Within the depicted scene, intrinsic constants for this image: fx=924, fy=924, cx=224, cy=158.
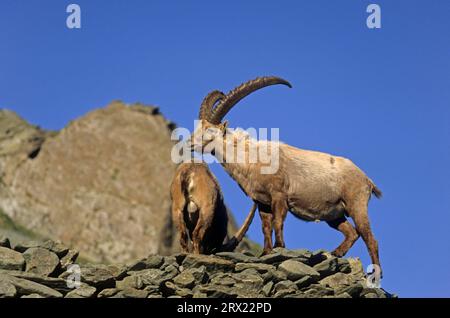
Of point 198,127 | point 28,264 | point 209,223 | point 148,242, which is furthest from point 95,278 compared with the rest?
point 148,242

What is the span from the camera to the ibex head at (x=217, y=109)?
23.9m

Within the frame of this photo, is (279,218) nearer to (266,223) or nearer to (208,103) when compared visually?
(266,223)

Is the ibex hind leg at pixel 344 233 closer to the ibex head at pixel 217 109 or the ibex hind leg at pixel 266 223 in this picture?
the ibex hind leg at pixel 266 223

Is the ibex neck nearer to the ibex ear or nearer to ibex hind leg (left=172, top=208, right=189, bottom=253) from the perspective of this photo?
the ibex ear

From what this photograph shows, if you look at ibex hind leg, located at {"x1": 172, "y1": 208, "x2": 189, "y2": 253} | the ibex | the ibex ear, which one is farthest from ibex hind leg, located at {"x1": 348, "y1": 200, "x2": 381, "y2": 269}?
ibex hind leg, located at {"x1": 172, "y1": 208, "x2": 189, "y2": 253}

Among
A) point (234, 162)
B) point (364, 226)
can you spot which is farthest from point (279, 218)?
point (364, 226)

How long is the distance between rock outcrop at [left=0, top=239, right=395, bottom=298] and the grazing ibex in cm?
159

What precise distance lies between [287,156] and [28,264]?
7269mm

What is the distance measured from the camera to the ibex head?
2391cm

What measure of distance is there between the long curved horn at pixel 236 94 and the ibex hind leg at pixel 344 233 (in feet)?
13.0

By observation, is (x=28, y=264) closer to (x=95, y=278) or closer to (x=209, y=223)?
(x=95, y=278)

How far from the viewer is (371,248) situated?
75.5 ft

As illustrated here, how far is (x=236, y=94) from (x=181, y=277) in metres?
5.85

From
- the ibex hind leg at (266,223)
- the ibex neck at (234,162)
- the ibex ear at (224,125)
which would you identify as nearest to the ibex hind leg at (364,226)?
the ibex hind leg at (266,223)
